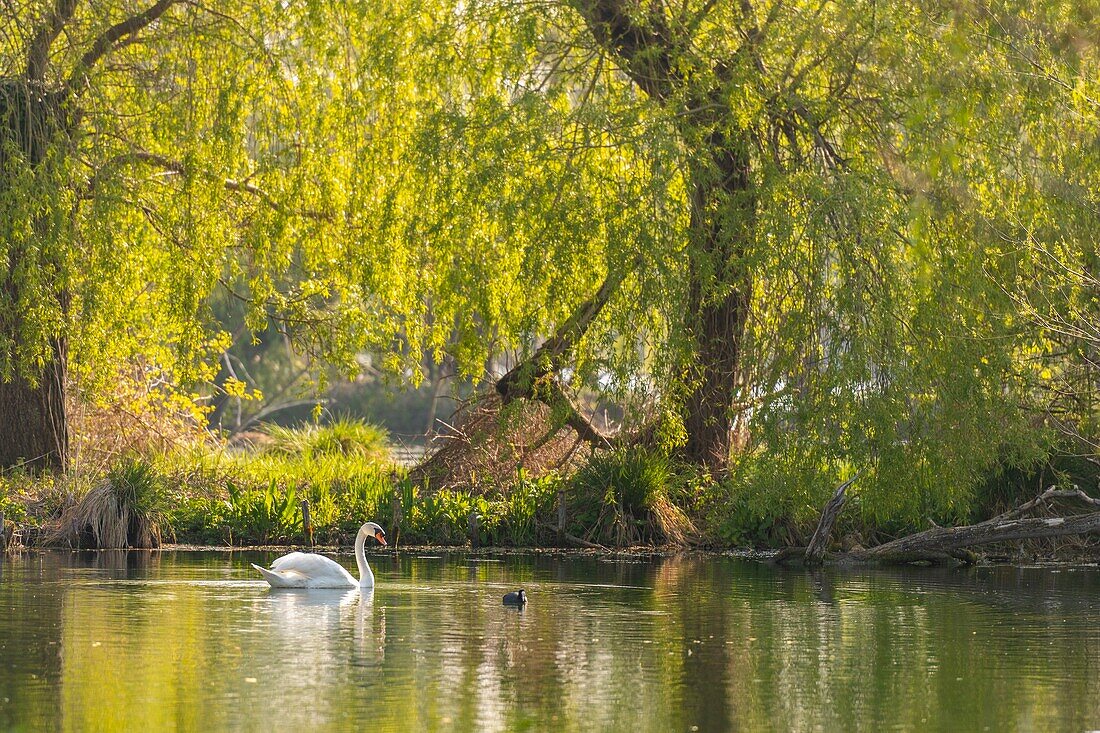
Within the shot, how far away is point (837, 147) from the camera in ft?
68.2

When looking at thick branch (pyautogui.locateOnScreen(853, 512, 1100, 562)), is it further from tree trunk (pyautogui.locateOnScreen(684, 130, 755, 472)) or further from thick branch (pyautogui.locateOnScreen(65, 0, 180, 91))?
thick branch (pyautogui.locateOnScreen(65, 0, 180, 91))

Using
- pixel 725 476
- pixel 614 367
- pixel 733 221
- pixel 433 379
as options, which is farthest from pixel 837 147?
pixel 433 379

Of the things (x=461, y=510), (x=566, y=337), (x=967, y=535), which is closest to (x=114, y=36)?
(x=461, y=510)

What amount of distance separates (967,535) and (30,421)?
13.1 m

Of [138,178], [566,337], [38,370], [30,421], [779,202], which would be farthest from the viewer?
[30,421]

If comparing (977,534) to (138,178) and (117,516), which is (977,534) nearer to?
(117,516)

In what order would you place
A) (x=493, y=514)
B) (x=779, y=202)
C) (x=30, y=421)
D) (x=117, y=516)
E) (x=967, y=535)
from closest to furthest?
1. (x=779, y=202)
2. (x=967, y=535)
3. (x=117, y=516)
4. (x=493, y=514)
5. (x=30, y=421)

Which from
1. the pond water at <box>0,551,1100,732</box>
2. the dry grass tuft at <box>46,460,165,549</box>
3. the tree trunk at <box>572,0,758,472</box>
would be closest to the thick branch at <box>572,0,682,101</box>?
the tree trunk at <box>572,0,758,472</box>

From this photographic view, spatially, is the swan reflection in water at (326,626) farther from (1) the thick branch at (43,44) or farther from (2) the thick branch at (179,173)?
(1) the thick branch at (43,44)

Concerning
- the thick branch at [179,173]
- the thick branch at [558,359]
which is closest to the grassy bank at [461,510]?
the thick branch at [558,359]

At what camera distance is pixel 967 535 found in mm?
21141

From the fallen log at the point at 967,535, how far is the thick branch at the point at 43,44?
11053 mm

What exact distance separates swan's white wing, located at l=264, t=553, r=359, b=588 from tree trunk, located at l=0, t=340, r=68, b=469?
9.23 meters

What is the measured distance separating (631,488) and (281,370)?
4850 centimetres
